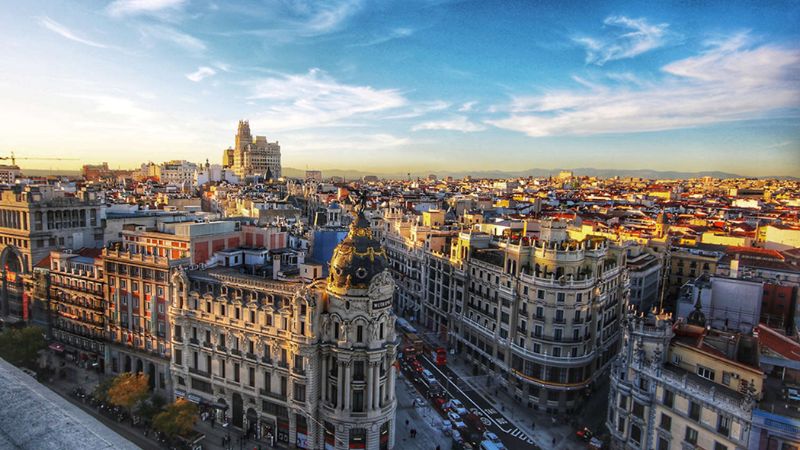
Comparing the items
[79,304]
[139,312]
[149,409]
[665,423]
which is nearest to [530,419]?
[665,423]

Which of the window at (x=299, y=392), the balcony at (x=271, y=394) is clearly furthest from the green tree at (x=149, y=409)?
the window at (x=299, y=392)

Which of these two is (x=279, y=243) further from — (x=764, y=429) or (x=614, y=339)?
(x=764, y=429)

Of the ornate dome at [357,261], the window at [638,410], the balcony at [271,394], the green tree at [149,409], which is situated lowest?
the green tree at [149,409]

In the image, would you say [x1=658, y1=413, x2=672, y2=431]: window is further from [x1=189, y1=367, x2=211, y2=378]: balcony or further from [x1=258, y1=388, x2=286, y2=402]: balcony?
[x1=189, y1=367, x2=211, y2=378]: balcony

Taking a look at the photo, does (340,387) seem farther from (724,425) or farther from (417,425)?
(724,425)

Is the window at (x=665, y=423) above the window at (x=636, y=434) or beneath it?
above

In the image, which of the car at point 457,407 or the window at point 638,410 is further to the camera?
the car at point 457,407

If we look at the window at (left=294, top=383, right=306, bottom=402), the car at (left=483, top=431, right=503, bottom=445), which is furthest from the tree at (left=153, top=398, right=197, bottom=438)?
the car at (left=483, top=431, right=503, bottom=445)

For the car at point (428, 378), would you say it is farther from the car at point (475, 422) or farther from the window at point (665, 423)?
the window at point (665, 423)
